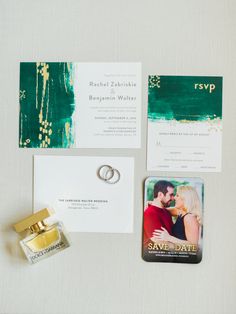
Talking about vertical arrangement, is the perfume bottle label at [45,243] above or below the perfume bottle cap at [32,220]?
below

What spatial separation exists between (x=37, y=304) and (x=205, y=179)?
16.5 inches

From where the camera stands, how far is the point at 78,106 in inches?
27.1

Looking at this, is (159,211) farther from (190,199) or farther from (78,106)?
(78,106)

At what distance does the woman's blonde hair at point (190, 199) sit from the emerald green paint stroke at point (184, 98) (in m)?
0.14

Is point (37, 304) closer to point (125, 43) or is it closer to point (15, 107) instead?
point (15, 107)

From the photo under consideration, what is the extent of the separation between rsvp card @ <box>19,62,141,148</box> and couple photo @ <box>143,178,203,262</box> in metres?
0.11

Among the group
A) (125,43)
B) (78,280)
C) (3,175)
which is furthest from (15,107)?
(78,280)

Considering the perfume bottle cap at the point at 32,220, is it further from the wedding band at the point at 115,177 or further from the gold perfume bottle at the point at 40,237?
the wedding band at the point at 115,177

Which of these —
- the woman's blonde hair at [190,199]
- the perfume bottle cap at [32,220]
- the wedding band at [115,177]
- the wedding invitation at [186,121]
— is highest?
the wedding invitation at [186,121]

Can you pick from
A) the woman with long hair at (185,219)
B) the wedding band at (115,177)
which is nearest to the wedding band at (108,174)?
the wedding band at (115,177)

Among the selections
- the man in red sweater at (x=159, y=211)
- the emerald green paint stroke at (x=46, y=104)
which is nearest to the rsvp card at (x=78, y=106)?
the emerald green paint stroke at (x=46, y=104)

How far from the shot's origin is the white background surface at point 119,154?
0.68 m

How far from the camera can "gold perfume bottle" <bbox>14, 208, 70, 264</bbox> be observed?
25.7 inches

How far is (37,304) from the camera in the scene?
69 cm
